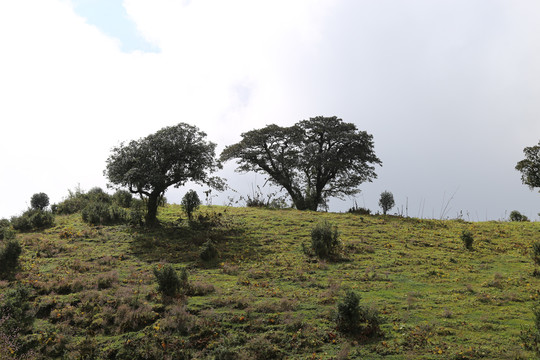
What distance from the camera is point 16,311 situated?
10.4m

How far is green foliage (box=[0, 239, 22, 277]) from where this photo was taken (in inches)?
590

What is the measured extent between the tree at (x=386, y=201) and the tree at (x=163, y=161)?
1668 centimetres

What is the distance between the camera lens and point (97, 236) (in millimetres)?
20000

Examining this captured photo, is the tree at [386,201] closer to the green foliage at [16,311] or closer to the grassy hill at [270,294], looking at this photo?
the grassy hill at [270,294]

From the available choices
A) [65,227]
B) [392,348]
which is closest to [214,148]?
[65,227]

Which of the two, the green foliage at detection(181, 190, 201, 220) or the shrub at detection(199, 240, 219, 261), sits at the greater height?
the green foliage at detection(181, 190, 201, 220)

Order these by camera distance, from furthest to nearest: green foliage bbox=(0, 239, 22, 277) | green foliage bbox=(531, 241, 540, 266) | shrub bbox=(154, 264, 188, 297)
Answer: green foliage bbox=(531, 241, 540, 266) < green foliage bbox=(0, 239, 22, 277) < shrub bbox=(154, 264, 188, 297)

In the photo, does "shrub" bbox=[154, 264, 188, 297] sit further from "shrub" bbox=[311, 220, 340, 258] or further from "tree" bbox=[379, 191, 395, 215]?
"tree" bbox=[379, 191, 395, 215]

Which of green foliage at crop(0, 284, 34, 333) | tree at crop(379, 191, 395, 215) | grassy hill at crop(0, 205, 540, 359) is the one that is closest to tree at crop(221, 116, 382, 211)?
tree at crop(379, 191, 395, 215)

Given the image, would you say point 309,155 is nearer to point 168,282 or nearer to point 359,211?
point 359,211

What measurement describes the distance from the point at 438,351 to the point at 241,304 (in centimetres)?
583

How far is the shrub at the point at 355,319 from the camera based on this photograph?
919 centimetres

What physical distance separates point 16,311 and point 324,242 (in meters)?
12.5

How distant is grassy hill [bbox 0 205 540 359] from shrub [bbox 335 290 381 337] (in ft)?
0.87
